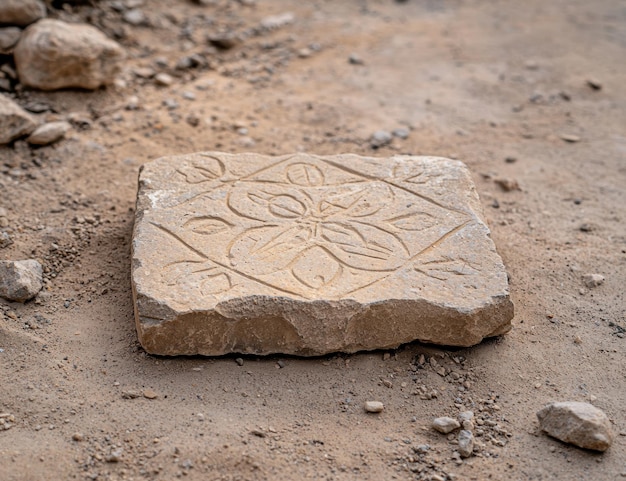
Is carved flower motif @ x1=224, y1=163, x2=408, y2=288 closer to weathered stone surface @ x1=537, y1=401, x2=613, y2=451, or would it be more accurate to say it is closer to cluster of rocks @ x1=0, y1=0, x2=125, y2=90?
weathered stone surface @ x1=537, y1=401, x2=613, y2=451

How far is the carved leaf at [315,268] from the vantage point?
316 centimetres

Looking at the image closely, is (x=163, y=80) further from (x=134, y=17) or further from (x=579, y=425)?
(x=579, y=425)

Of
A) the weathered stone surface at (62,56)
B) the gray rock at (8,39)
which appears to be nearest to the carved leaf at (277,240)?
the weathered stone surface at (62,56)

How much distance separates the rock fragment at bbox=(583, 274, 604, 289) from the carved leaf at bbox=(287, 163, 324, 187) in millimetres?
1372

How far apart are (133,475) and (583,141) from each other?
362cm

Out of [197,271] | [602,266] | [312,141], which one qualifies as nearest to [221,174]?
[197,271]

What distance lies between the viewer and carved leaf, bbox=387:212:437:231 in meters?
3.48

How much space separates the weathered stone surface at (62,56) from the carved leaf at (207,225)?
200cm

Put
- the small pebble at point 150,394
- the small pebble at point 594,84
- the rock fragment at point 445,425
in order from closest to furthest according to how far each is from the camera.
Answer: the rock fragment at point 445,425
the small pebble at point 150,394
the small pebble at point 594,84

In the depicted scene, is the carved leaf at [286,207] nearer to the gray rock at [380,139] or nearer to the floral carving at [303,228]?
the floral carving at [303,228]

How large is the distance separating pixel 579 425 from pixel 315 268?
1206 mm

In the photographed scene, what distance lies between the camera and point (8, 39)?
4984 mm

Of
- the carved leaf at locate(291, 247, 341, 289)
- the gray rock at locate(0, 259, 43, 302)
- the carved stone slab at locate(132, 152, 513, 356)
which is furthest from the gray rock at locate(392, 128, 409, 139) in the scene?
the gray rock at locate(0, 259, 43, 302)

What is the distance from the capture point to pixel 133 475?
262cm
